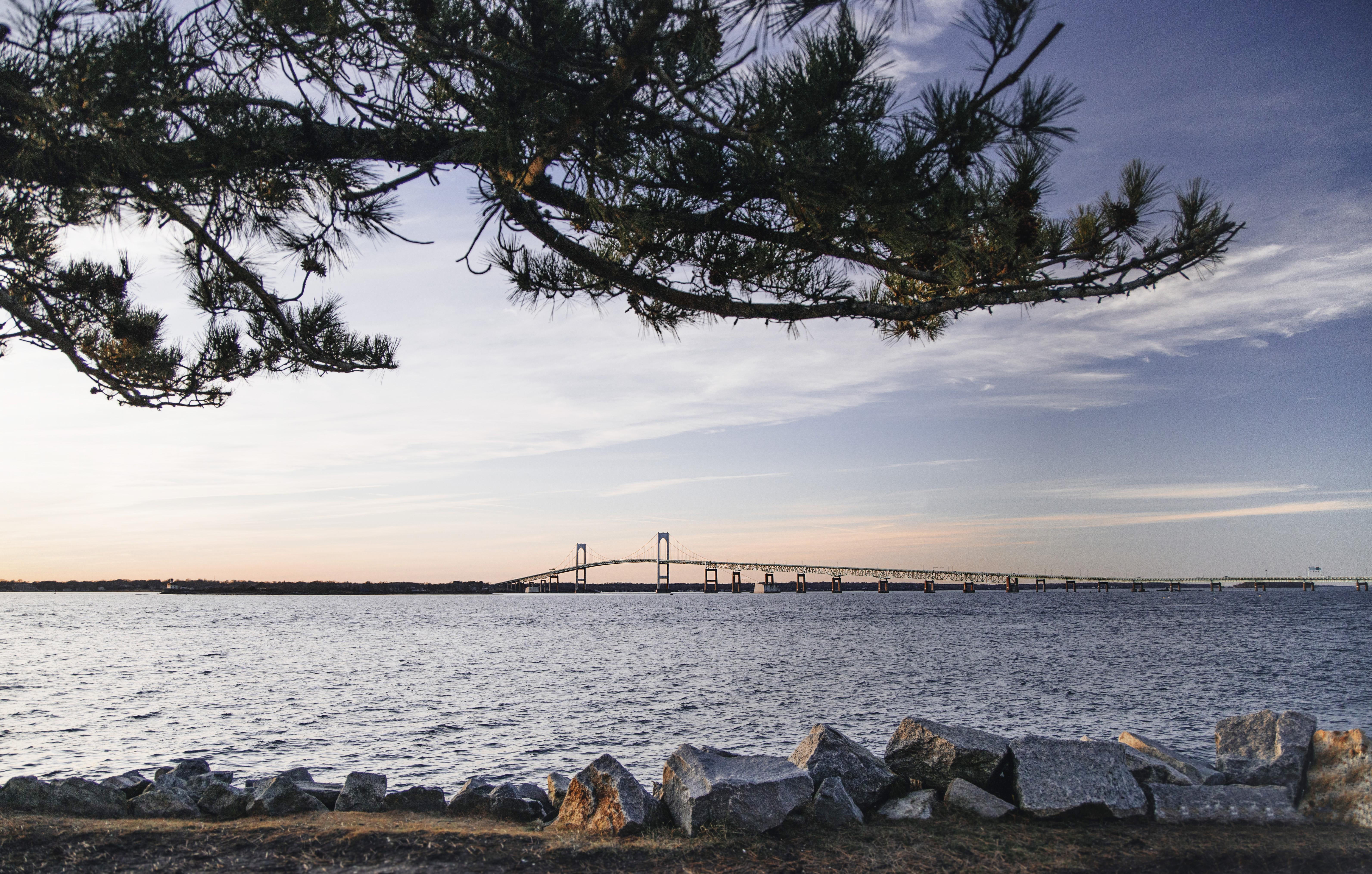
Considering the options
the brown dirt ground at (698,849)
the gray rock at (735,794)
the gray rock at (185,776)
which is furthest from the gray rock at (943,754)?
the gray rock at (185,776)

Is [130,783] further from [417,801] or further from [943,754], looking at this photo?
[943,754]

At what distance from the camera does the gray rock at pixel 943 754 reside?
19.0ft

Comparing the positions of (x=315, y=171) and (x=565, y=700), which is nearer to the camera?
(x=315, y=171)

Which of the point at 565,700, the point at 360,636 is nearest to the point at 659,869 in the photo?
the point at 565,700

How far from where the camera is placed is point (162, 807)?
6.16 m

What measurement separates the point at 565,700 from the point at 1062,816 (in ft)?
44.8

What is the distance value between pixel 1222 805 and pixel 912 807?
82.7 inches

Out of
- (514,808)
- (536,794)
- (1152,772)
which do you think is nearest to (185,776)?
(536,794)

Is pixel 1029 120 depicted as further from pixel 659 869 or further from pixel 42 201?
pixel 42 201

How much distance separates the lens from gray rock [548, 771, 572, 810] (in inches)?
256

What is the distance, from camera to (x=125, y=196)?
4.97 metres

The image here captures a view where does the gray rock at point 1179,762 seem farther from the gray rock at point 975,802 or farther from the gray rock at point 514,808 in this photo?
the gray rock at point 514,808

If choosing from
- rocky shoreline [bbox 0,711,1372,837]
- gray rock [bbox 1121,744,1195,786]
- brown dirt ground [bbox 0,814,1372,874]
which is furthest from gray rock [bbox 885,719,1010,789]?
gray rock [bbox 1121,744,1195,786]

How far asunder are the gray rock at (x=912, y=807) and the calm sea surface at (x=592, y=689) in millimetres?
4894
